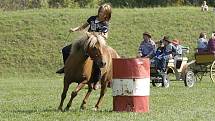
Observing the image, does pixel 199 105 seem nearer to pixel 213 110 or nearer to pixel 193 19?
pixel 213 110

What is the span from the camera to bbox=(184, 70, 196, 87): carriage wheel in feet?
66.0

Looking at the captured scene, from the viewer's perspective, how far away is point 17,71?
28.9 m

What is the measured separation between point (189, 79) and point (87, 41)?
10098mm

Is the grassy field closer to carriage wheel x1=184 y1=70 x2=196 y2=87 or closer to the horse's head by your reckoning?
carriage wheel x1=184 y1=70 x2=196 y2=87

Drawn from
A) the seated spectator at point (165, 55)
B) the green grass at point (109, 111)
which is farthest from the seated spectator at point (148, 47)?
the green grass at point (109, 111)

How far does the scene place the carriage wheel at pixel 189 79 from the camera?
2012 cm

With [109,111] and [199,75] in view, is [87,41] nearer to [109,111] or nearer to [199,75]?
[109,111]

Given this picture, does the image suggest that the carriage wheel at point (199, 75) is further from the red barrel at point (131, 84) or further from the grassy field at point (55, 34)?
the red barrel at point (131, 84)

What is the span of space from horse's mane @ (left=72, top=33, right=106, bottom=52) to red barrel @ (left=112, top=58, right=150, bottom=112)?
451 mm

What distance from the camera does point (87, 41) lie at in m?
10.6

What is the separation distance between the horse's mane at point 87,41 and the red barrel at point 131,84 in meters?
0.45

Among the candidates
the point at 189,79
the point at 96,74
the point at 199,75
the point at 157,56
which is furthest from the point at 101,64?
the point at 199,75

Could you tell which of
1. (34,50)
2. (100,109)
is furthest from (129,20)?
(100,109)

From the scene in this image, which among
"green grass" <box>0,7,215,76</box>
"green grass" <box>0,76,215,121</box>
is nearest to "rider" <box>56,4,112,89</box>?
"green grass" <box>0,76,215,121</box>
